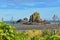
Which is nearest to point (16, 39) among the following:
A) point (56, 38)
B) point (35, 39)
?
point (56, 38)

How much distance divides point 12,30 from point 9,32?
9 cm

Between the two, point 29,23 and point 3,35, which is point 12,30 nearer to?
point 3,35

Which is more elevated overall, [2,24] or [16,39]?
[2,24]

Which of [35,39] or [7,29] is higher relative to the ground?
[7,29]

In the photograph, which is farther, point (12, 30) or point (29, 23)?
point (29, 23)

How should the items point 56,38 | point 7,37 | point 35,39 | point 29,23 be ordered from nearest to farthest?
1. point 7,37
2. point 56,38
3. point 35,39
4. point 29,23

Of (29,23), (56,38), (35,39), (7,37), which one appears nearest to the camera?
(7,37)

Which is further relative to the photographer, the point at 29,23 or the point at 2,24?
the point at 29,23

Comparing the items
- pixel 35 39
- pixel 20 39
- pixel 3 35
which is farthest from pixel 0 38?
pixel 35 39

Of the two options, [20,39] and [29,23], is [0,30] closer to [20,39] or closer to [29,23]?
[20,39]

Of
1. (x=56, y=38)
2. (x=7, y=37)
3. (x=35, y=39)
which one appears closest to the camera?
(x=7, y=37)

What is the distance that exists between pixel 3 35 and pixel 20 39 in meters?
0.57

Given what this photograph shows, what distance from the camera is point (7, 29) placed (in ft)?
21.2

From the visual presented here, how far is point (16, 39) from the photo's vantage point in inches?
258
